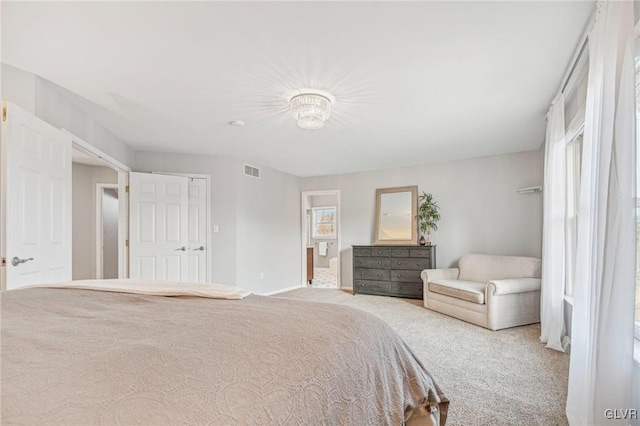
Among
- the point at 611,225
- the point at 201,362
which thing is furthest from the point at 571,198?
the point at 201,362

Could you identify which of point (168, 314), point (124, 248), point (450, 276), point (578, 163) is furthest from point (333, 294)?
point (168, 314)

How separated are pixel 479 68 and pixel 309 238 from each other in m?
7.59

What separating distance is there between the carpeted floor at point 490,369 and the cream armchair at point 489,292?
0.13 metres

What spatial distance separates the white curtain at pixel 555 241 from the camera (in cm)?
301

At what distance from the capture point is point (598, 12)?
1.72 m

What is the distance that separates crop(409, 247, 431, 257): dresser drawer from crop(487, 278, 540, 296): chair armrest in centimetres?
158

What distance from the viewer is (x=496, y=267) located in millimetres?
4562

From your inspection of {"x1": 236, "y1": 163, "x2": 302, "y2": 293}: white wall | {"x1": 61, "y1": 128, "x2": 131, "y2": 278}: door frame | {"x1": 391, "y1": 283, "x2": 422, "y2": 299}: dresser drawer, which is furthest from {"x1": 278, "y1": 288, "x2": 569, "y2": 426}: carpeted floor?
{"x1": 61, "y1": 128, "x2": 131, "y2": 278}: door frame

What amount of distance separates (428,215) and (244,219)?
10.3 ft

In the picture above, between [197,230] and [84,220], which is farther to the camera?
[84,220]

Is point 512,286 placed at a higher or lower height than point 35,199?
lower

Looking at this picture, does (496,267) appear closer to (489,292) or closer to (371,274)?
(489,292)

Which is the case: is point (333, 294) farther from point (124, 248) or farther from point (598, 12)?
point (598, 12)

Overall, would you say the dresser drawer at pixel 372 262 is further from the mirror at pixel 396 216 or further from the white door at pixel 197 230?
the white door at pixel 197 230
